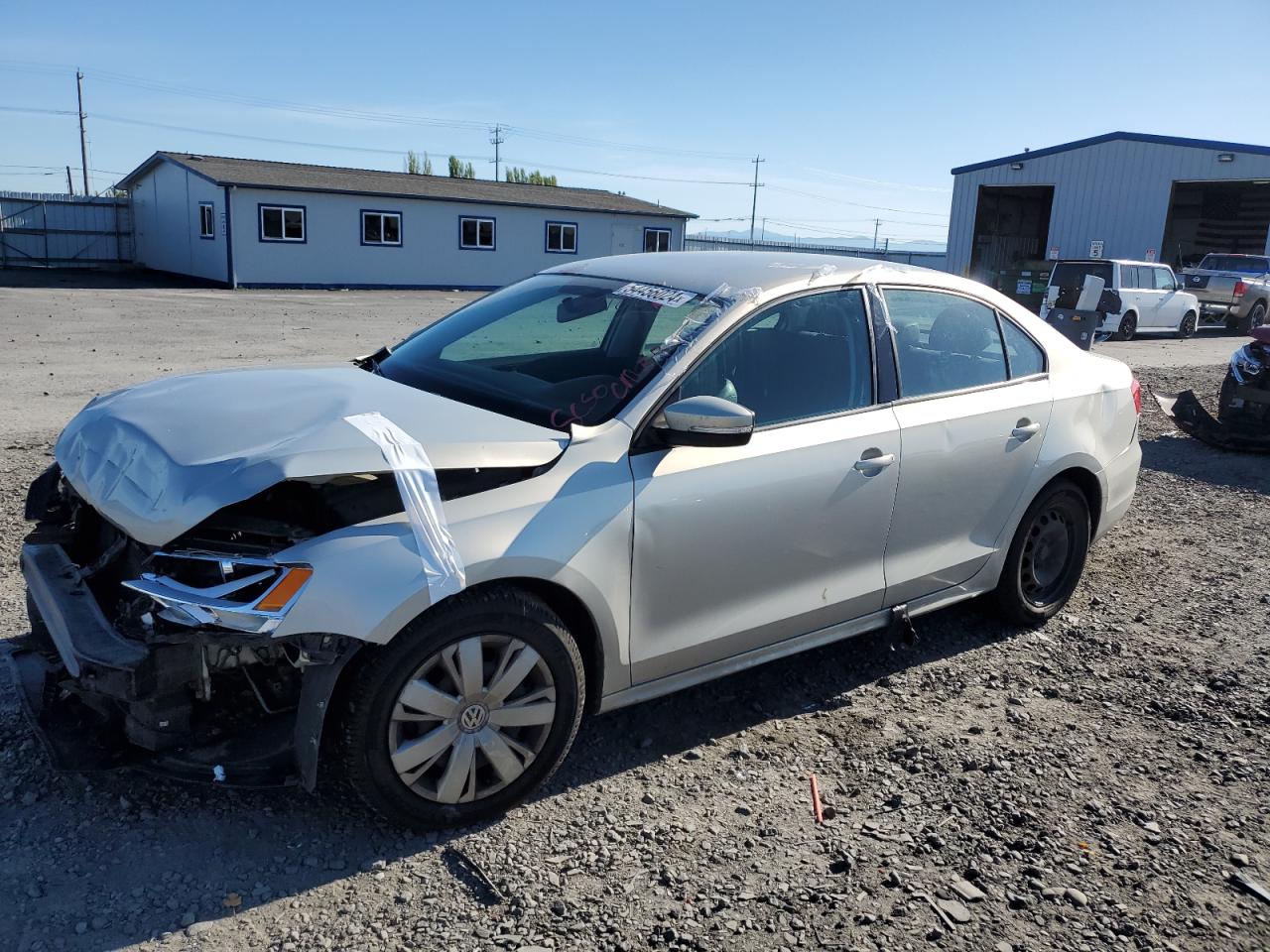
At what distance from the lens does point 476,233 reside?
36.0 meters

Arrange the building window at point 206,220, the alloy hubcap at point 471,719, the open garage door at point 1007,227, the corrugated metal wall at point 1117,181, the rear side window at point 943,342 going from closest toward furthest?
the alloy hubcap at point 471,719, the rear side window at point 943,342, the corrugated metal wall at point 1117,181, the building window at point 206,220, the open garage door at point 1007,227

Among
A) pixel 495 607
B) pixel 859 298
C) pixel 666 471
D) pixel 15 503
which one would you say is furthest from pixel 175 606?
pixel 15 503

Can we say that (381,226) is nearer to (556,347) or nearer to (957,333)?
(556,347)

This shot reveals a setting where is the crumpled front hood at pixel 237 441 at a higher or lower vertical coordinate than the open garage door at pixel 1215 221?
lower

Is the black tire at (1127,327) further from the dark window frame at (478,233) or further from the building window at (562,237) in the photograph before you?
the dark window frame at (478,233)

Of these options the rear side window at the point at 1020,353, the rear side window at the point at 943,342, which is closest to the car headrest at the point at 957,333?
the rear side window at the point at 943,342

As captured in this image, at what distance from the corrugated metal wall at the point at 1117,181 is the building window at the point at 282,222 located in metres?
22.5

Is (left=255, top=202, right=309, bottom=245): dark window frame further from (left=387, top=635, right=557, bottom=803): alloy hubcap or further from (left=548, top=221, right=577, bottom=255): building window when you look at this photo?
(left=387, top=635, right=557, bottom=803): alloy hubcap

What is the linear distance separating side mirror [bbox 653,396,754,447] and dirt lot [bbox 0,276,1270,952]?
4.03ft

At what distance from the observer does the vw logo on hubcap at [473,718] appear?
3.05 m

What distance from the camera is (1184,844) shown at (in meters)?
3.31

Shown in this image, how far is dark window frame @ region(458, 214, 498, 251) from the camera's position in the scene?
3556 cm

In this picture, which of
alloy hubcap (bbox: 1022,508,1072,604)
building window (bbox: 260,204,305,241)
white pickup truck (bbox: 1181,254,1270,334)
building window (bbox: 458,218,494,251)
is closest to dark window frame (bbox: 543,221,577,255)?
building window (bbox: 458,218,494,251)

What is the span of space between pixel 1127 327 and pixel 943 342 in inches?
798
